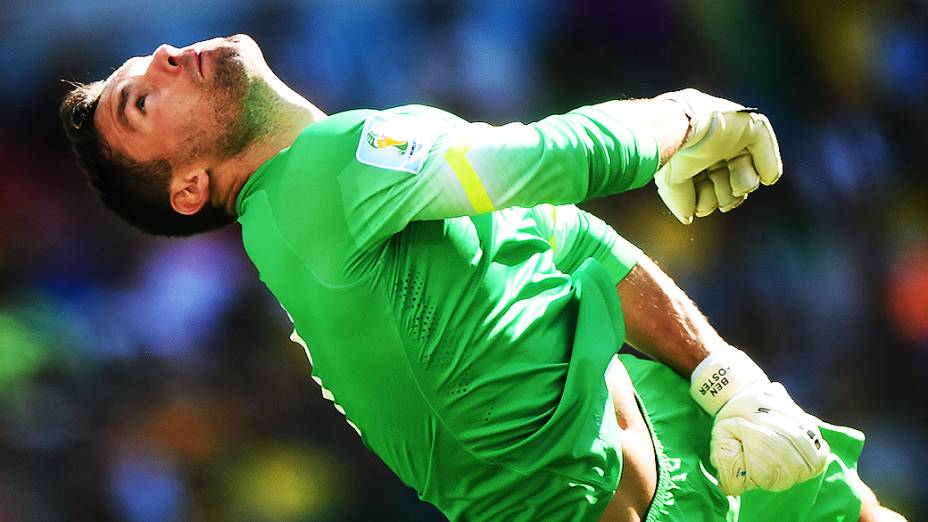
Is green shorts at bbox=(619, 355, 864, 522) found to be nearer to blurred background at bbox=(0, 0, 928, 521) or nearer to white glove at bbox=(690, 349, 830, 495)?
white glove at bbox=(690, 349, 830, 495)

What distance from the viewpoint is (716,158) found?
2.40 metres

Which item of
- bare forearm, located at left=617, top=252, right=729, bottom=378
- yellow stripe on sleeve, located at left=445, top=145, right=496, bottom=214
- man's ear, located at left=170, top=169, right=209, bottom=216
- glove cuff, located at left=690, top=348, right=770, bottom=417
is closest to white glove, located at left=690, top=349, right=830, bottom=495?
glove cuff, located at left=690, top=348, right=770, bottom=417

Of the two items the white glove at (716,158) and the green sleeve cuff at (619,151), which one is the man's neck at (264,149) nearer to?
the green sleeve cuff at (619,151)

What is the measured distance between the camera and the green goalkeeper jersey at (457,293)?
1.90m

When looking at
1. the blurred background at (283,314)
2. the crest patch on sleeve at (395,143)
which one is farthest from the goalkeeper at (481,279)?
the blurred background at (283,314)

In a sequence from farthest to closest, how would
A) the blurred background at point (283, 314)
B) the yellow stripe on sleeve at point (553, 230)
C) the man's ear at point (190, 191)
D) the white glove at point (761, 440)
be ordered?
the blurred background at point (283, 314)
the yellow stripe on sleeve at point (553, 230)
the man's ear at point (190, 191)
the white glove at point (761, 440)

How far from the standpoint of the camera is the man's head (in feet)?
7.30

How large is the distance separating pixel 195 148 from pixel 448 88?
1.85m

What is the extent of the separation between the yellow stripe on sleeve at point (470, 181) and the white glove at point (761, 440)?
2.40ft

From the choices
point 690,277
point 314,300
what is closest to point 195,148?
point 314,300

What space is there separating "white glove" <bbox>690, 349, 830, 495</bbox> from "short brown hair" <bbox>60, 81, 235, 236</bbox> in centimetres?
112

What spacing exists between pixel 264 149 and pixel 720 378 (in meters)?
1.05

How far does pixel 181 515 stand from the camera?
3719 mm

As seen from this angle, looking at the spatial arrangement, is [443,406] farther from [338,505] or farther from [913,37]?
[913,37]
